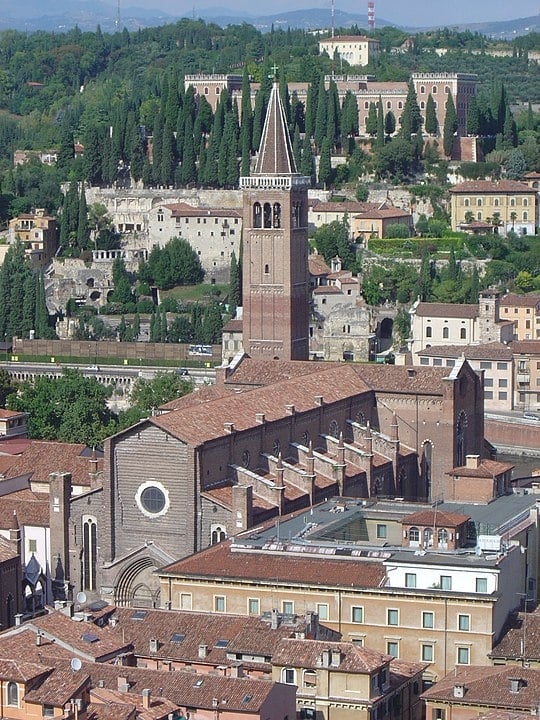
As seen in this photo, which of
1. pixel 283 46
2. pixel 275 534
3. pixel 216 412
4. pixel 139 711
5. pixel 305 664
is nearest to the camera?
pixel 139 711

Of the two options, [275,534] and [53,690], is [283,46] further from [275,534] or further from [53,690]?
[53,690]

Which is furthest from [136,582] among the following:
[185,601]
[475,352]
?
[475,352]

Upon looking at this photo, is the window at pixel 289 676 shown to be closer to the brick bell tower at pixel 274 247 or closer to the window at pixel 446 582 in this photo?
the window at pixel 446 582

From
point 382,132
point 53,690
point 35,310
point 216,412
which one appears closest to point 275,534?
point 216,412

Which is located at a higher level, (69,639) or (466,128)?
(466,128)

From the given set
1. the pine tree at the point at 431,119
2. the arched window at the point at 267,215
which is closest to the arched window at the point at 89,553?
the arched window at the point at 267,215

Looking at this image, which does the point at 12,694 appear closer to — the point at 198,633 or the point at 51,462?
the point at 198,633

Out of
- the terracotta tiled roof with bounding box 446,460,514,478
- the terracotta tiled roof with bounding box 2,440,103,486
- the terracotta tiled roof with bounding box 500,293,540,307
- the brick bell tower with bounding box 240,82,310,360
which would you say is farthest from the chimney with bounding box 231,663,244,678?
the terracotta tiled roof with bounding box 500,293,540,307
